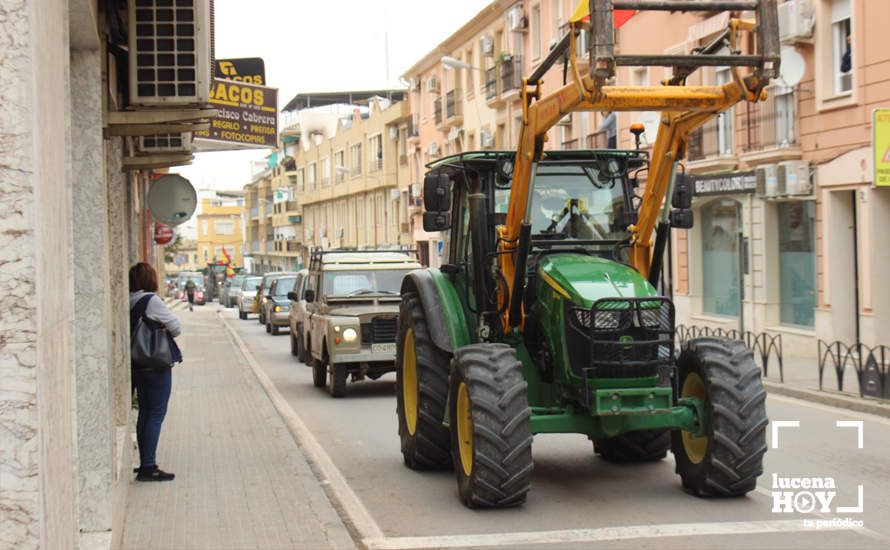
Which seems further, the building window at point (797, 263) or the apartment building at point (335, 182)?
the apartment building at point (335, 182)

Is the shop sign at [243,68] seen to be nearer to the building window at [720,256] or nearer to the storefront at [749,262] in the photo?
the storefront at [749,262]

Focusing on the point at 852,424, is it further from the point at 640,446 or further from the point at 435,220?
the point at 435,220

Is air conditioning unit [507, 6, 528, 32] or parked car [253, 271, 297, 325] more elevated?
air conditioning unit [507, 6, 528, 32]

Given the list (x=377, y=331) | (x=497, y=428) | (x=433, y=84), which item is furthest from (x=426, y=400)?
(x=433, y=84)

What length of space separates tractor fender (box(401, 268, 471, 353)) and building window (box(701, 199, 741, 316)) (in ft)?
59.7

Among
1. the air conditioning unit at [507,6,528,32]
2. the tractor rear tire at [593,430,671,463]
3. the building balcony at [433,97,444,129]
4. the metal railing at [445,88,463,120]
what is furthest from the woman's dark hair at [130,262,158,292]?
the building balcony at [433,97,444,129]

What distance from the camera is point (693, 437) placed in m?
8.88

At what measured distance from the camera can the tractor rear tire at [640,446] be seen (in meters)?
10.2

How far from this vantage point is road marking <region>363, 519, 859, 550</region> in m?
7.63

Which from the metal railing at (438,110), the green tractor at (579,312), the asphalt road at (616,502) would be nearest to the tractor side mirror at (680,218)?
the green tractor at (579,312)

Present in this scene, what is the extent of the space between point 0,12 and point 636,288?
238 inches

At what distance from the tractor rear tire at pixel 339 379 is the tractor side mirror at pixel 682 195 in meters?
8.59

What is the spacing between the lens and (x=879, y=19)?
20.8 meters

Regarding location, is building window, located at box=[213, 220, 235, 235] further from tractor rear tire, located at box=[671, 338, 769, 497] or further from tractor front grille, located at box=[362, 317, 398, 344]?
tractor rear tire, located at box=[671, 338, 769, 497]
